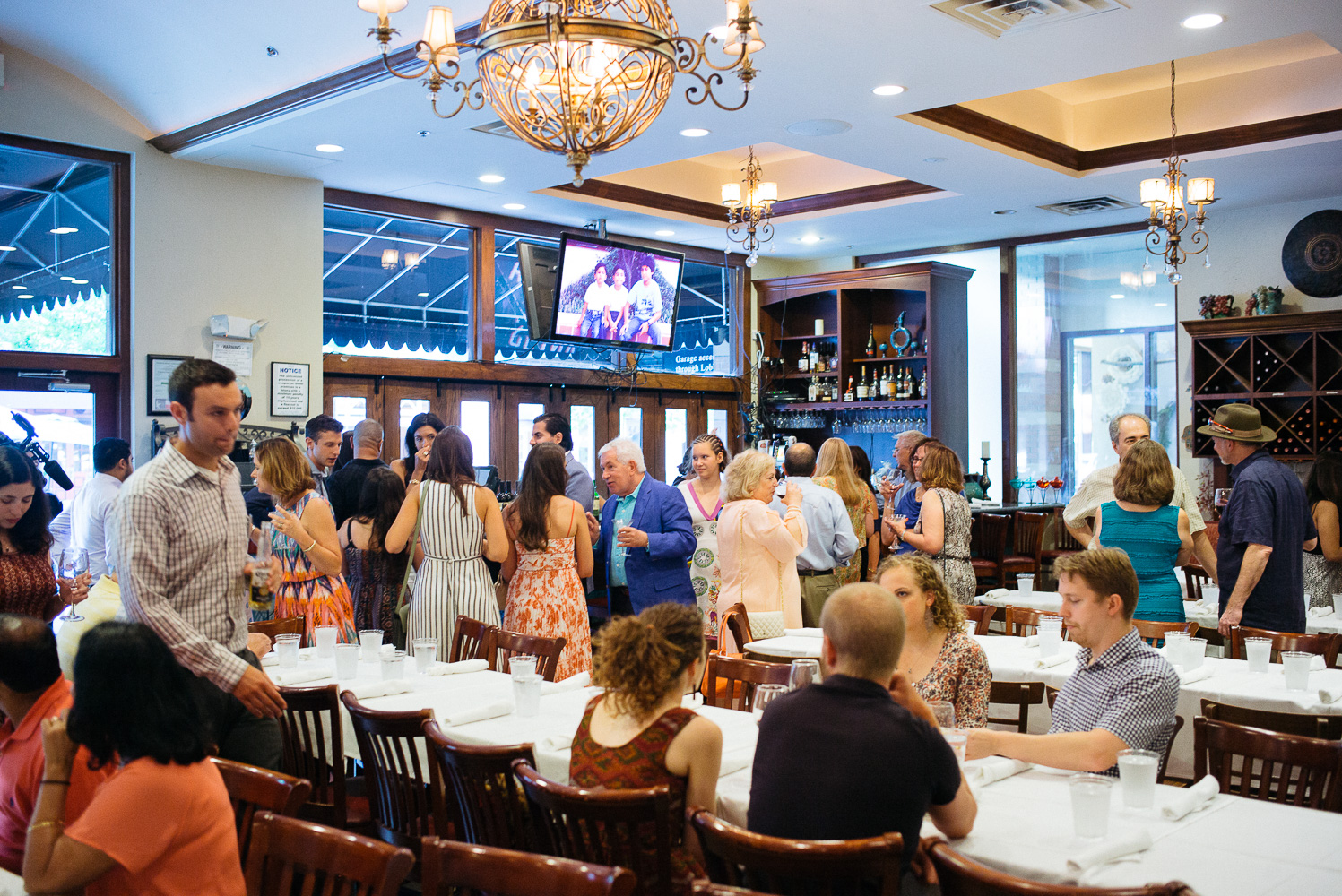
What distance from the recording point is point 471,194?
29.1ft

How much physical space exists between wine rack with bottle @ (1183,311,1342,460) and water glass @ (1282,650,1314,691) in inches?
233

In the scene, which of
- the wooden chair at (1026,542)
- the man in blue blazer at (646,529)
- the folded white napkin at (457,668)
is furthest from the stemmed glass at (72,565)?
the wooden chair at (1026,542)

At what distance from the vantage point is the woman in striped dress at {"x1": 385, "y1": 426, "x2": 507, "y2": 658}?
5148mm

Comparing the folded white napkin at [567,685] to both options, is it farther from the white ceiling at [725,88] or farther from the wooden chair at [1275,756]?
the white ceiling at [725,88]

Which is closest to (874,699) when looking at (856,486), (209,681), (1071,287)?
(209,681)

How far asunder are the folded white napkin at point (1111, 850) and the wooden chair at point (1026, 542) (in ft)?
24.2

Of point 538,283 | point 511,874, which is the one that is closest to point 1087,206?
point 538,283

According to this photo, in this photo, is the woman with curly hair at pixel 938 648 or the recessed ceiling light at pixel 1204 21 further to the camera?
the recessed ceiling light at pixel 1204 21

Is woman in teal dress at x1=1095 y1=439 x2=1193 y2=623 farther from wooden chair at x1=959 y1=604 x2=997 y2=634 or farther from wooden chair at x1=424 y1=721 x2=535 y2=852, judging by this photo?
wooden chair at x1=424 y1=721 x2=535 y2=852

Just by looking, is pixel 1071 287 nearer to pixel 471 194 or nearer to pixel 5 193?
pixel 471 194

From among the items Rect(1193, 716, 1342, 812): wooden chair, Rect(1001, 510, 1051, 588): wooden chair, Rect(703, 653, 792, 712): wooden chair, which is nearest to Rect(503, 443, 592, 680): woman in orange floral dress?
Result: Rect(703, 653, 792, 712): wooden chair

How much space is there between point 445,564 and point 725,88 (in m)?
3.08

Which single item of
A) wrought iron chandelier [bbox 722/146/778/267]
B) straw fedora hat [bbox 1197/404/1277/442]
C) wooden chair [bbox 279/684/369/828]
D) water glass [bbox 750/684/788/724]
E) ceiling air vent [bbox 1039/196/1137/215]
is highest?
ceiling air vent [bbox 1039/196/1137/215]

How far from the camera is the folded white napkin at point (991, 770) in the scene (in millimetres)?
2791
